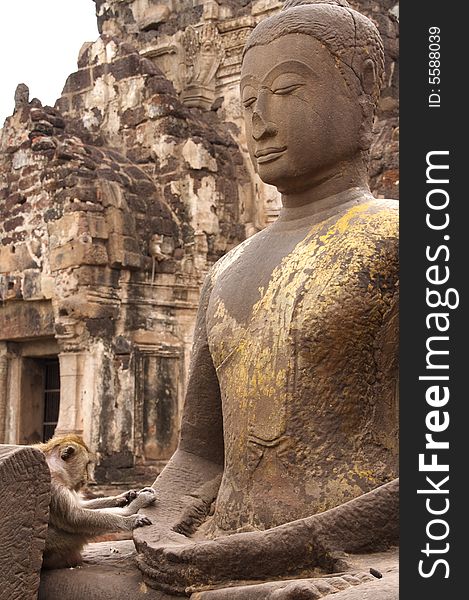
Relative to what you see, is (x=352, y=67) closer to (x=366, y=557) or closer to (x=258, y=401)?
(x=258, y=401)

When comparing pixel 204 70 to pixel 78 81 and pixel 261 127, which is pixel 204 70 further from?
pixel 261 127

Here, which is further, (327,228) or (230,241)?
(230,241)

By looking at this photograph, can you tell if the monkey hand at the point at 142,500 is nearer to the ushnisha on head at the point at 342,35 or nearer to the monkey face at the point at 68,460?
the monkey face at the point at 68,460

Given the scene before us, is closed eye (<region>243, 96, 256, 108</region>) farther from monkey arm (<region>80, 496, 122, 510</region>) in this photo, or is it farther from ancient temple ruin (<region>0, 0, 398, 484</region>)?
ancient temple ruin (<region>0, 0, 398, 484</region>)

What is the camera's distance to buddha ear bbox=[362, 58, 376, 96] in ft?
11.0

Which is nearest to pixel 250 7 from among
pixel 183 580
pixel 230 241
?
pixel 230 241

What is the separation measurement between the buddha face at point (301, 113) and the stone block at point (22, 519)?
1.20m

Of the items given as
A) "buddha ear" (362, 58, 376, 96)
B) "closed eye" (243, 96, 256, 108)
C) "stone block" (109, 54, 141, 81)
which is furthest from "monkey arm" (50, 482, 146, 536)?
"stone block" (109, 54, 141, 81)

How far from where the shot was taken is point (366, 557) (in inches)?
109

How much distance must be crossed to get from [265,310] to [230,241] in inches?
349

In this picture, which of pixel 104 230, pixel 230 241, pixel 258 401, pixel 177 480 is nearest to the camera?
pixel 258 401

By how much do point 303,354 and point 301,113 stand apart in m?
0.79

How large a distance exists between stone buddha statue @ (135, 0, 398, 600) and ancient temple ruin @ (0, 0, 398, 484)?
6.67 m

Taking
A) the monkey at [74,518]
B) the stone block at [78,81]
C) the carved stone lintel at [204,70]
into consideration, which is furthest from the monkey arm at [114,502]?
the carved stone lintel at [204,70]
